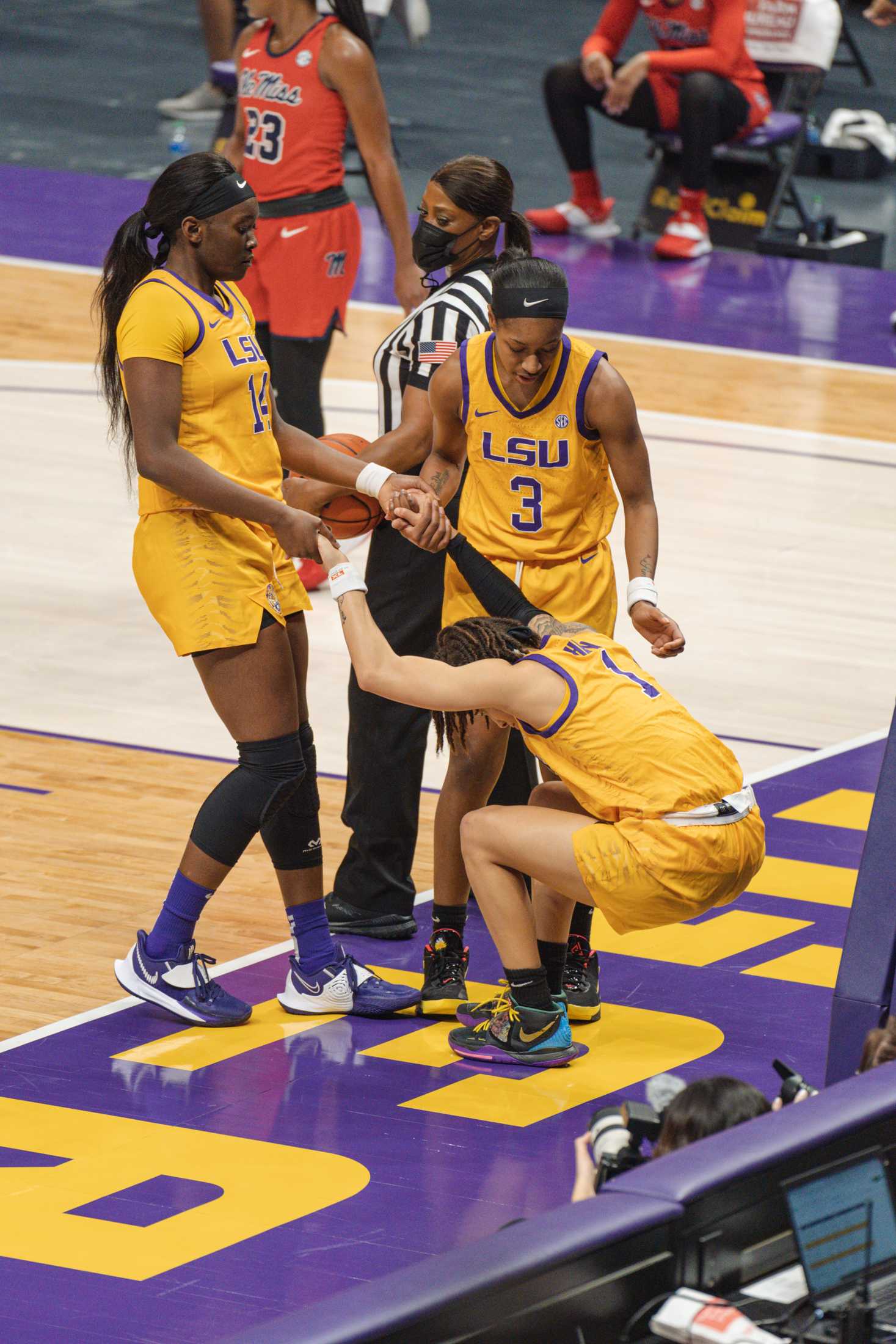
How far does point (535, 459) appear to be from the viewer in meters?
4.69

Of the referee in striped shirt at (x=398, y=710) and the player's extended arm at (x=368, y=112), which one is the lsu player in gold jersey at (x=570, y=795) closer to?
the referee in striped shirt at (x=398, y=710)

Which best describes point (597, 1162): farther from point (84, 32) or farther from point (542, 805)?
point (84, 32)

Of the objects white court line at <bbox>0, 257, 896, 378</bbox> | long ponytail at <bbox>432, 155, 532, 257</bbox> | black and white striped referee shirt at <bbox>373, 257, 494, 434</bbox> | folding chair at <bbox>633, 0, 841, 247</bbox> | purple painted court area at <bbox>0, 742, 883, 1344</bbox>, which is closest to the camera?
purple painted court area at <bbox>0, 742, 883, 1344</bbox>

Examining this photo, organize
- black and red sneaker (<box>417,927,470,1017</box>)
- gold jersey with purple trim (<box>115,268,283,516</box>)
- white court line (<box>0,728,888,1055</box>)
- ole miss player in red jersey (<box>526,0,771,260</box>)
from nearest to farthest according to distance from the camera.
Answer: gold jersey with purple trim (<box>115,268,283,516</box>) → white court line (<box>0,728,888,1055</box>) → black and red sneaker (<box>417,927,470,1017</box>) → ole miss player in red jersey (<box>526,0,771,260</box>)

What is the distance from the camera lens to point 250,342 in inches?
181

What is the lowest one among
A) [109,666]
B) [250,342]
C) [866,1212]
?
[109,666]

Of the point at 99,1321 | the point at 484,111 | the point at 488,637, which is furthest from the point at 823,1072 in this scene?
the point at 484,111

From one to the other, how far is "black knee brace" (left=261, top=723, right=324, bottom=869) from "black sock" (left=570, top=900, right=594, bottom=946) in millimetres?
566

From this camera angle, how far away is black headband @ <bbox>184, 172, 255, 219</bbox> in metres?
4.43

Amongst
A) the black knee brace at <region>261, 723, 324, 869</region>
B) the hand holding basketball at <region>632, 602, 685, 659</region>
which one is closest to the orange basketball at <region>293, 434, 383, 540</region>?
the black knee brace at <region>261, 723, 324, 869</region>

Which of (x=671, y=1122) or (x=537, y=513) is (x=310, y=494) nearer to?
(x=537, y=513)

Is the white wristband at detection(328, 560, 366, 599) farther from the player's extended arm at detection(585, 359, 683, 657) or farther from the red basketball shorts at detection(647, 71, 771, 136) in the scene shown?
the red basketball shorts at detection(647, 71, 771, 136)

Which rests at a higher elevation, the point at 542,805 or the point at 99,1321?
the point at 542,805

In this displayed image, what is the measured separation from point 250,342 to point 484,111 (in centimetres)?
1269
